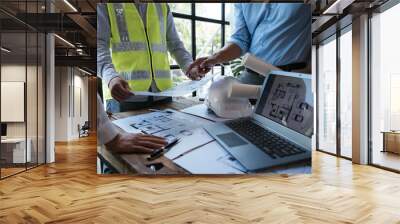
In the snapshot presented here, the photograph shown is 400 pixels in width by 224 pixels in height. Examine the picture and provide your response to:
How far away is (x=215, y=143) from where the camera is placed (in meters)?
5.74

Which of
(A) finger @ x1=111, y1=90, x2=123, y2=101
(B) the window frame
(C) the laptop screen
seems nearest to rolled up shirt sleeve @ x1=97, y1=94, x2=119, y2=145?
(A) finger @ x1=111, y1=90, x2=123, y2=101

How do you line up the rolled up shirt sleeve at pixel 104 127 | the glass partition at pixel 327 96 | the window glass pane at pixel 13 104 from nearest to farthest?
the rolled up shirt sleeve at pixel 104 127 → the window glass pane at pixel 13 104 → the glass partition at pixel 327 96

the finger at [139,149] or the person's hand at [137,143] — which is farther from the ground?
the person's hand at [137,143]

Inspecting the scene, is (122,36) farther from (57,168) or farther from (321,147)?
(321,147)

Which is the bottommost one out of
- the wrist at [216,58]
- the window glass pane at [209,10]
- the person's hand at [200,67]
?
the person's hand at [200,67]

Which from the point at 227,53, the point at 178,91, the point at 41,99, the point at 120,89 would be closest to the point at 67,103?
the point at 41,99

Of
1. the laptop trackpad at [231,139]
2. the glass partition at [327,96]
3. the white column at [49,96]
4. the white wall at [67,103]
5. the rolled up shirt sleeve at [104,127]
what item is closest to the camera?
the laptop trackpad at [231,139]

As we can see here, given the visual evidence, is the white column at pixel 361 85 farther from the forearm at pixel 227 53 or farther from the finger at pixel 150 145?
the finger at pixel 150 145

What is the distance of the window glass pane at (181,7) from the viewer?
235 inches

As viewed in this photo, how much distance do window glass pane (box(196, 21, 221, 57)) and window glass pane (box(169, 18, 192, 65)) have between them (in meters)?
0.12

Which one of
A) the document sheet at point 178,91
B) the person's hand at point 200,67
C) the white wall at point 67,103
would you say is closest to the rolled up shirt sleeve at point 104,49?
the document sheet at point 178,91

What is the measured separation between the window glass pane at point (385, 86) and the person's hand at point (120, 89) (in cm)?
469

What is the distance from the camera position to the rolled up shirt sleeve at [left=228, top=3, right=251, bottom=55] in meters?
5.93

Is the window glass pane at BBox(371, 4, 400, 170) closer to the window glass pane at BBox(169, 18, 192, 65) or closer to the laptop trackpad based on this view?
the laptop trackpad
